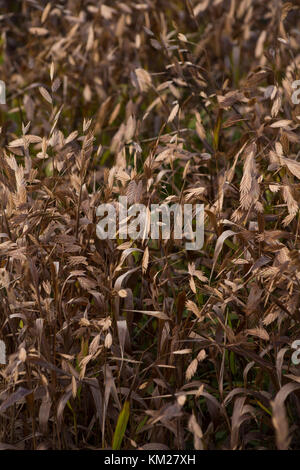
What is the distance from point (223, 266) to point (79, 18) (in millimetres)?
1629

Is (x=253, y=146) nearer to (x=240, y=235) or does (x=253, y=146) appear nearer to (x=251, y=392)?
(x=240, y=235)

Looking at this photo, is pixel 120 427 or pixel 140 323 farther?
pixel 140 323

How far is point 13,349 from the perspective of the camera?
156 centimetres

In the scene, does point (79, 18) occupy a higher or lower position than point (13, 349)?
higher

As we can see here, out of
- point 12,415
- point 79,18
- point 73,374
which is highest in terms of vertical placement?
point 79,18

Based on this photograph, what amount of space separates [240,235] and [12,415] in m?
0.64

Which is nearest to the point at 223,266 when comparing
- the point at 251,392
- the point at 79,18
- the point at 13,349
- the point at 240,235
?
the point at 240,235

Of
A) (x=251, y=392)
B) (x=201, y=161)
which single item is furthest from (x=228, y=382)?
(x=201, y=161)

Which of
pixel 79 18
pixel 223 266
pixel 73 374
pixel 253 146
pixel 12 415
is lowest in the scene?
pixel 12 415

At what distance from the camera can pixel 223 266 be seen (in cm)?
147

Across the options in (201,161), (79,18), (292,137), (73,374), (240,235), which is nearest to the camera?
(73,374)

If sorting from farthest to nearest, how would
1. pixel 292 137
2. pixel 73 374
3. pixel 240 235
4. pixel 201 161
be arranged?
1. pixel 201 161
2. pixel 292 137
3. pixel 240 235
4. pixel 73 374
